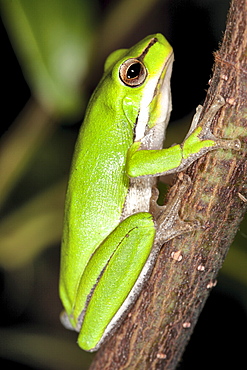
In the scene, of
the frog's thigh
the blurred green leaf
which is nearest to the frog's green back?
the frog's thigh

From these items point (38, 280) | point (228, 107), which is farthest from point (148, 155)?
point (38, 280)

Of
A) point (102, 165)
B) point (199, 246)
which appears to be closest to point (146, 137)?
point (102, 165)

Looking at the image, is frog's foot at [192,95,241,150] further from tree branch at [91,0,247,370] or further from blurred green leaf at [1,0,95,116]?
blurred green leaf at [1,0,95,116]

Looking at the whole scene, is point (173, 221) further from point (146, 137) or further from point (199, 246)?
point (146, 137)

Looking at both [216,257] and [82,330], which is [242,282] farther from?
[82,330]

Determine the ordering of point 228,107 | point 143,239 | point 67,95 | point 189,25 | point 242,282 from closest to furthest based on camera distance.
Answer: point 228,107 < point 143,239 < point 242,282 < point 67,95 < point 189,25

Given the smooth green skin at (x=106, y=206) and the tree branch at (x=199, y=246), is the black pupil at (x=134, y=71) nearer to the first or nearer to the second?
the smooth green skin at (x=106, y=206)

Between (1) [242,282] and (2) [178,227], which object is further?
(1) [242,282]
